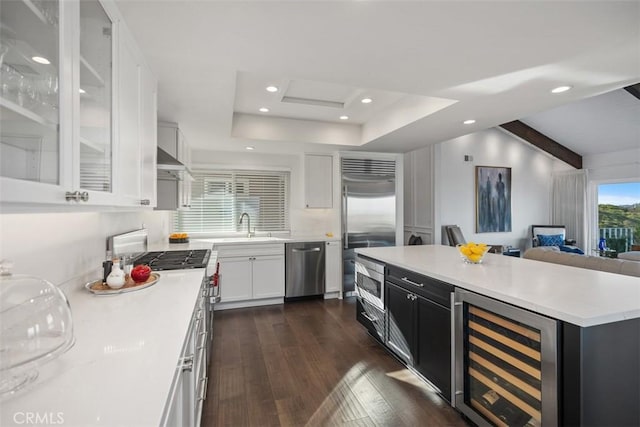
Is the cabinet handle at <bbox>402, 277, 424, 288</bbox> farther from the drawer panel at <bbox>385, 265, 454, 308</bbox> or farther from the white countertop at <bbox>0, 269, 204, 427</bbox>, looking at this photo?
the white countertop at <bbox>0, 269, 204, 427</bbox>

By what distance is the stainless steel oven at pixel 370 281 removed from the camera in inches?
110

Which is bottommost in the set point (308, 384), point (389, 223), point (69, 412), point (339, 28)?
point (308, 384)

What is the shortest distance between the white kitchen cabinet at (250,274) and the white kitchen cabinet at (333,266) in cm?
72

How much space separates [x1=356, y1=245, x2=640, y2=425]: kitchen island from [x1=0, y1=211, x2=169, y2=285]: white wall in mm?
2214

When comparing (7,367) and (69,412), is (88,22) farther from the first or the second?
(69,412)

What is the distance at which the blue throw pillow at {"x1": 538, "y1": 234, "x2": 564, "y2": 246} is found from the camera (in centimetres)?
684

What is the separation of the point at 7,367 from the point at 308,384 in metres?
1.94

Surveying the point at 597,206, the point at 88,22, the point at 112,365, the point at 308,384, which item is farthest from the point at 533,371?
the point at 597,206

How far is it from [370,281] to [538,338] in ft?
5.43

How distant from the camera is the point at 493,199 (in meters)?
6.96

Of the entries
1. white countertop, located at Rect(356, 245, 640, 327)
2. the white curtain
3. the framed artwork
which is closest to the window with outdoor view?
the white curtain

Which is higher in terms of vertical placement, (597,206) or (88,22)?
(88,22)

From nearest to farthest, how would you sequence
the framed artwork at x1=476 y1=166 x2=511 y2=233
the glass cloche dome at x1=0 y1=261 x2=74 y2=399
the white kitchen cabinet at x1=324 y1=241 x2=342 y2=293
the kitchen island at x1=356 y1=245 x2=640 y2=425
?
the glass cloche dome at x1=0 y1=261 x2=74 y2=399, the kitchen island at x1=356 y1=245 x2=640 y2=425, the white kitchen cabinet at x1=324 y1=241 x2=342 y2=293, the framed artwork at x1=476 y1=166 x2=511 y2=233

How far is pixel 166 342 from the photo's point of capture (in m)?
1.05
